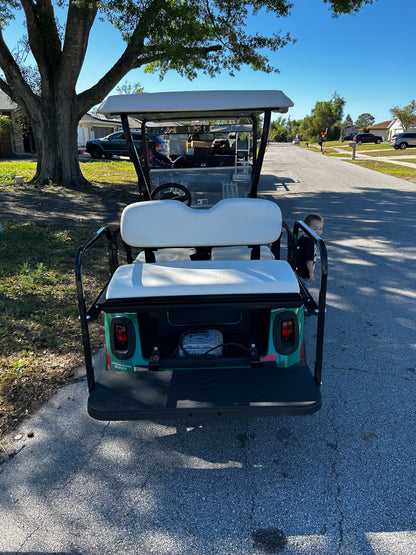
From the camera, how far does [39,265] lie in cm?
557

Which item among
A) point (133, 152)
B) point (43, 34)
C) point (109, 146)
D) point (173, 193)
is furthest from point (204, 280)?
point (109, 146)

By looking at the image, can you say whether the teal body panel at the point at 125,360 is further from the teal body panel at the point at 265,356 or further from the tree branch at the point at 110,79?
the tree branch at the point at 110,79

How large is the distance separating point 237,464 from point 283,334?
833 mm

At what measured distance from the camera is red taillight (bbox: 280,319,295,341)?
8.55 ft

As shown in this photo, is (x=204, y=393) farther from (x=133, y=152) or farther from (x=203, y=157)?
(x=203, y=157)

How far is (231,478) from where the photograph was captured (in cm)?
237

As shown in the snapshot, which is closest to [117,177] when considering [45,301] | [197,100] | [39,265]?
[39,265]

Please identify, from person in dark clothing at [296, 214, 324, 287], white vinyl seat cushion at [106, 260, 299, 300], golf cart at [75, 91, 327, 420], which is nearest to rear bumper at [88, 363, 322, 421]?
golf cart at [75, 91, 327, 420]

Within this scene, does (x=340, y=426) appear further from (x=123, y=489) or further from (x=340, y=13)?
(x=340, y=13)

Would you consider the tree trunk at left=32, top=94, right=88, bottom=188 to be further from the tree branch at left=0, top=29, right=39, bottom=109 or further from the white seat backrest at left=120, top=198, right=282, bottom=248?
the white seat backrest at left=120, top=198, right=282, bottom=248

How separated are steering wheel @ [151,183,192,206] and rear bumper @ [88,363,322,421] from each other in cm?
220

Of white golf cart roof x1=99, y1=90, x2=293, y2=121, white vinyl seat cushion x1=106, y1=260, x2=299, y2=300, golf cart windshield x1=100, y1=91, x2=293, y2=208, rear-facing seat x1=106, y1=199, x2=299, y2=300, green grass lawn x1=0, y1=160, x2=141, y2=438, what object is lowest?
green grass lawn x1=0, y1=160, x2=141, y2=438

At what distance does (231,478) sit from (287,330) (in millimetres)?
935

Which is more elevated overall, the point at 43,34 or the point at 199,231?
the point at 43,34
